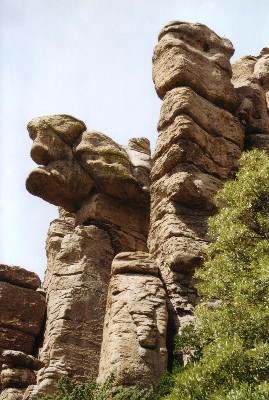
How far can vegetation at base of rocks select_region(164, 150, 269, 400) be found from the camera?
15.4 metres

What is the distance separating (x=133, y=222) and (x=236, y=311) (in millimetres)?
20242

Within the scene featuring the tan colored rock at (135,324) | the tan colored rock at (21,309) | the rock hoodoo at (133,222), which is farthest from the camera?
the tan colored rock at (21,309)

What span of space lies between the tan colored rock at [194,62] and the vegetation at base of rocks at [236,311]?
11.6 meters

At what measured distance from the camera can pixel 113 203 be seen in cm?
3747

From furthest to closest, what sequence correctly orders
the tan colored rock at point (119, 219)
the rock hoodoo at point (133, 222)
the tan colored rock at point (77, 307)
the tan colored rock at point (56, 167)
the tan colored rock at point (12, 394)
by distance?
the tan colored rock at point (56, 167) → the tan colored rock at point (119, 219) → the tan colored rock at point (77, 307) → the tan colored rock at point (12, 394) → the rock hoodoo at point (133, 222)

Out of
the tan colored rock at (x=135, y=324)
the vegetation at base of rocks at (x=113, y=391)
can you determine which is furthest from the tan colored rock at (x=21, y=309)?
the vegetation at base of rocks at (x=113, y=391)

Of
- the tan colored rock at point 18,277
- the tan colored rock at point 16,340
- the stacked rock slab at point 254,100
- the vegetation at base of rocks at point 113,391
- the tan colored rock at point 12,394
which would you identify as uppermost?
the stacked rock slab at point 254,100

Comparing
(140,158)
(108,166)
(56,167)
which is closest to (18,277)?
(56,167)

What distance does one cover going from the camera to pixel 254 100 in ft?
118

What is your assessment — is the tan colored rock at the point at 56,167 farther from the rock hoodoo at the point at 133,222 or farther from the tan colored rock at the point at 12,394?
the tan colored rock at the point at 12,394

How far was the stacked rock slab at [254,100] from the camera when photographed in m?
33.8

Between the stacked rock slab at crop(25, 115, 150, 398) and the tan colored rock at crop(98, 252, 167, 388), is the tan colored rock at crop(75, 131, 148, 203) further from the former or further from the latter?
the tan colored rock at crop(98, 252, 167, 388)

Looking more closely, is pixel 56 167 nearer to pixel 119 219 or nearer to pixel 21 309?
pixel 119 219

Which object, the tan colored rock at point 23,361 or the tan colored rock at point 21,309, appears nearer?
the tan colored rock at point 23,361
